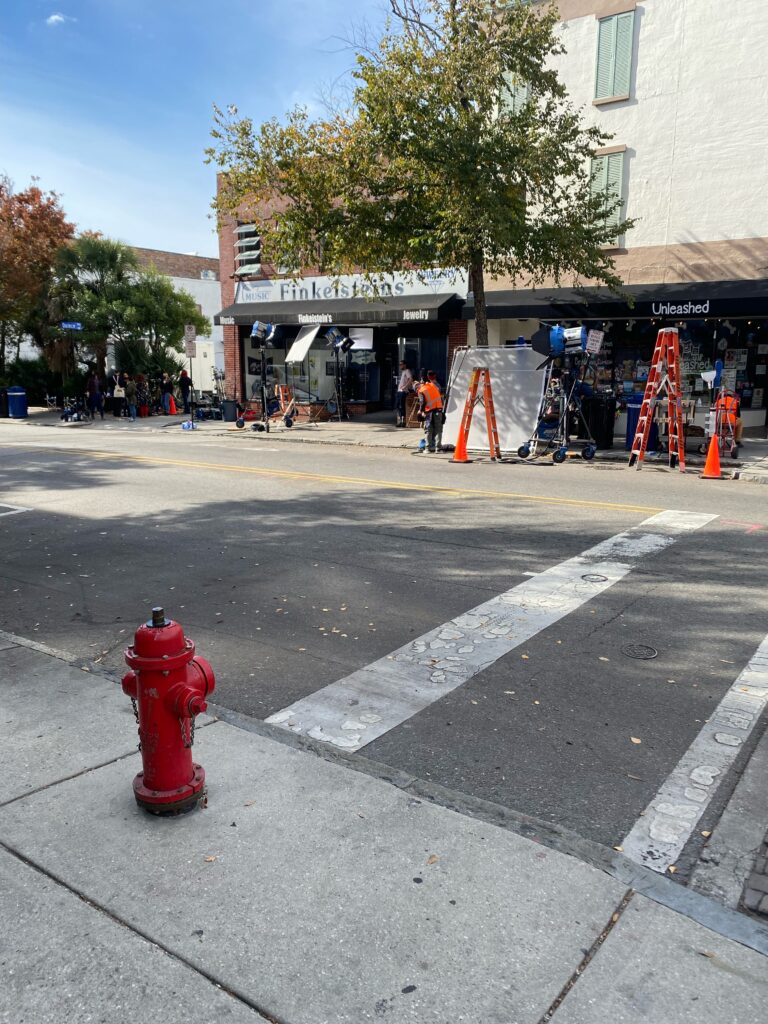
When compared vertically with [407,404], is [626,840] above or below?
below

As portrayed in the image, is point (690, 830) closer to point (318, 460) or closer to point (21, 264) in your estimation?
point (318, 460)

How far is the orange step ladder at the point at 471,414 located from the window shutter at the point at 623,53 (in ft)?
28.1

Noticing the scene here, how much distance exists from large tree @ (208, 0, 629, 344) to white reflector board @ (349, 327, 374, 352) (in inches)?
241

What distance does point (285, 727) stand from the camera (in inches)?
166

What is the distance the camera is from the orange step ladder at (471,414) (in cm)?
1541

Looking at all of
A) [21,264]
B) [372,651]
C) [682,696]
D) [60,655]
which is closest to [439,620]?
[372,651]

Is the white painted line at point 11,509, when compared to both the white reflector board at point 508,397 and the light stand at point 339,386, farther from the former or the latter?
the light stand at point 339,386

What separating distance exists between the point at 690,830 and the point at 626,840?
0.99 ft

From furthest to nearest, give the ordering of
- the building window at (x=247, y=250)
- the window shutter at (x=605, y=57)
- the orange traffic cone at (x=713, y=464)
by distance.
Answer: the building window at (x=247, y=250), the window shutter at (x=605, y=57), the orange traffic cone at (x=713, y=464)

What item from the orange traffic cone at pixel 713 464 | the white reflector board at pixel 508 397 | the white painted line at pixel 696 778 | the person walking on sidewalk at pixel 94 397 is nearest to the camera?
the white painted line at pixel 696 778

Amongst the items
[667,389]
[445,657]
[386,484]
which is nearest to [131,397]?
[386,484]

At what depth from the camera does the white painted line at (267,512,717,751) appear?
4285mm

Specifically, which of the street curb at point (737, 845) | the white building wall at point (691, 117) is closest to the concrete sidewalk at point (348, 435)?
the white building wall at point (691, 117)

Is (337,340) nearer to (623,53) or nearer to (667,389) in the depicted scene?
(623,53)
